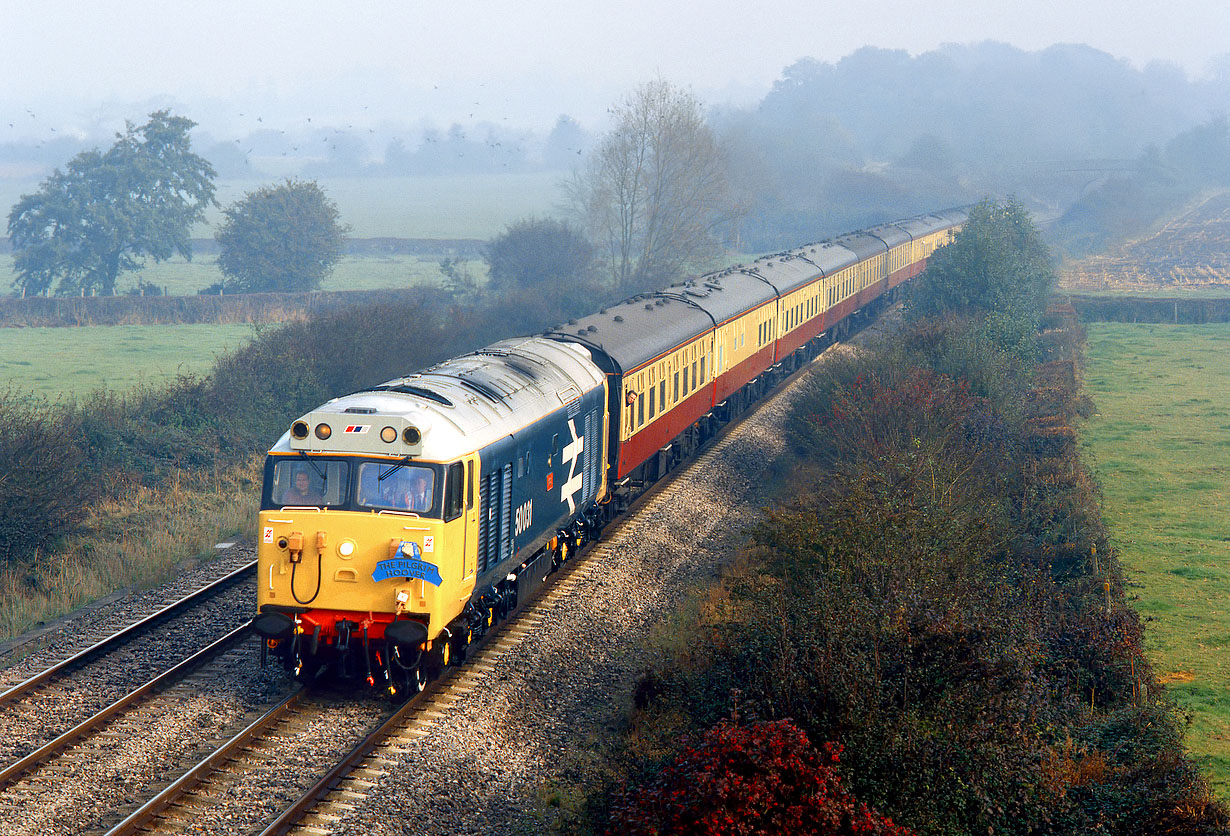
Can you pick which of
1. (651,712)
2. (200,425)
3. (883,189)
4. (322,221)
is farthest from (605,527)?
(883,189)

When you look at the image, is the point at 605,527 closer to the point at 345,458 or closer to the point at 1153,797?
the point at 345,458

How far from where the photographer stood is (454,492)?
536 inches

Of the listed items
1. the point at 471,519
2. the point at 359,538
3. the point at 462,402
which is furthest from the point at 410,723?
the point at 462,402

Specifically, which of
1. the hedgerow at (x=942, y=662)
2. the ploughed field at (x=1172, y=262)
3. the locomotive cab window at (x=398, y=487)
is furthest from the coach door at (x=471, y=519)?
the ploughed field at (x=1172, y=262)

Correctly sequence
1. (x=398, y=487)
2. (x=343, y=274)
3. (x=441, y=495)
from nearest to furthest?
(x=441, y=495) < (x=398, y=487) < (x=343, y=274)

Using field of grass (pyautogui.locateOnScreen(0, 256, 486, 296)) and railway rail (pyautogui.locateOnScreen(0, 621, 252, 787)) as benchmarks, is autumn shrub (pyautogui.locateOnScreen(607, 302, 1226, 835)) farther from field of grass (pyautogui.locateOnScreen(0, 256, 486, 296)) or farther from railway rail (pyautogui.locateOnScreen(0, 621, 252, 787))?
field of grass (pyautogui.locateOnScreen(0, 256, 486, 296))

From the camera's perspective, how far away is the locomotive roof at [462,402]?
44.7 feet

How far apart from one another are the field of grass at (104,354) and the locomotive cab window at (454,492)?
30.7m

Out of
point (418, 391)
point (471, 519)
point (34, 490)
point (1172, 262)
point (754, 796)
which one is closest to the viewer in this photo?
point (754, 796)

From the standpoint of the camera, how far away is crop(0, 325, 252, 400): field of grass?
143 feet

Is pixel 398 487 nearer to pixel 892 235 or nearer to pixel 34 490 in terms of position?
pixel 34 490

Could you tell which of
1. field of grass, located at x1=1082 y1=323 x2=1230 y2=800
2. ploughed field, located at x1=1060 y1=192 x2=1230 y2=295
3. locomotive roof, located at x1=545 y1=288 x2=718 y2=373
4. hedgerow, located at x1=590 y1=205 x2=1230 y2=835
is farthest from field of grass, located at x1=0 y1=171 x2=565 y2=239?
hedgerow, located at x1=590 y1=205 x2=1230 y2=835

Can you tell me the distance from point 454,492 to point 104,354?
142 ft

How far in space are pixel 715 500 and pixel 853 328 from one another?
2901cm
